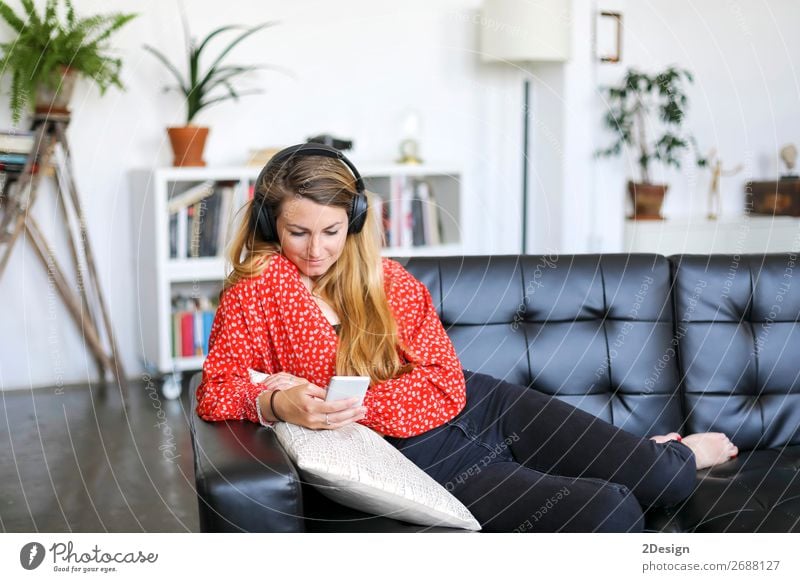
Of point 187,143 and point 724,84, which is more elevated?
point 724,84

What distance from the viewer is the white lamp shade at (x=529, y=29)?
3.72 m

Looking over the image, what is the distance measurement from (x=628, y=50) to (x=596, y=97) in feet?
1.06

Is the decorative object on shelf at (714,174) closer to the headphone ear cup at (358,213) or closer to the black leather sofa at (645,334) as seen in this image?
the black leather sofa at (645,334)

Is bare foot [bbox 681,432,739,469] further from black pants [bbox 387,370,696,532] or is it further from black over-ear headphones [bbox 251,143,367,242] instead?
black over-ear headphones [bbox 251,143,367,242]

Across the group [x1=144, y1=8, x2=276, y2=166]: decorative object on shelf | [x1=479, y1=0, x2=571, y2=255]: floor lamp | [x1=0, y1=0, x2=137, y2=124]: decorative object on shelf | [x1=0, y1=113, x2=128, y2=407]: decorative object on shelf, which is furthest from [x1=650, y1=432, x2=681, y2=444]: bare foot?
[x1=0, y1=0, x2=137, y2=124]: decorative object on shelf

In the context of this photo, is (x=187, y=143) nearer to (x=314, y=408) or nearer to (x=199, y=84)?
(x=199, y=84)

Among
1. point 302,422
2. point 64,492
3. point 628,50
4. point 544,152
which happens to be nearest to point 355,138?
point 544,152

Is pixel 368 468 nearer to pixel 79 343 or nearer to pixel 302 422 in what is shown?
pixel 302 422

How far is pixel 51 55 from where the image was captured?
3.26 m

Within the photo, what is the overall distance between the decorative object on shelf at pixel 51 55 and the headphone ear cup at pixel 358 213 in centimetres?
203

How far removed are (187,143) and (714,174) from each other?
8.03 ft

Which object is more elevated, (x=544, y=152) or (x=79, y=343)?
(x=544, y=152)

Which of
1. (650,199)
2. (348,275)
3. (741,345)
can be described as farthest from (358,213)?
(650,199)
